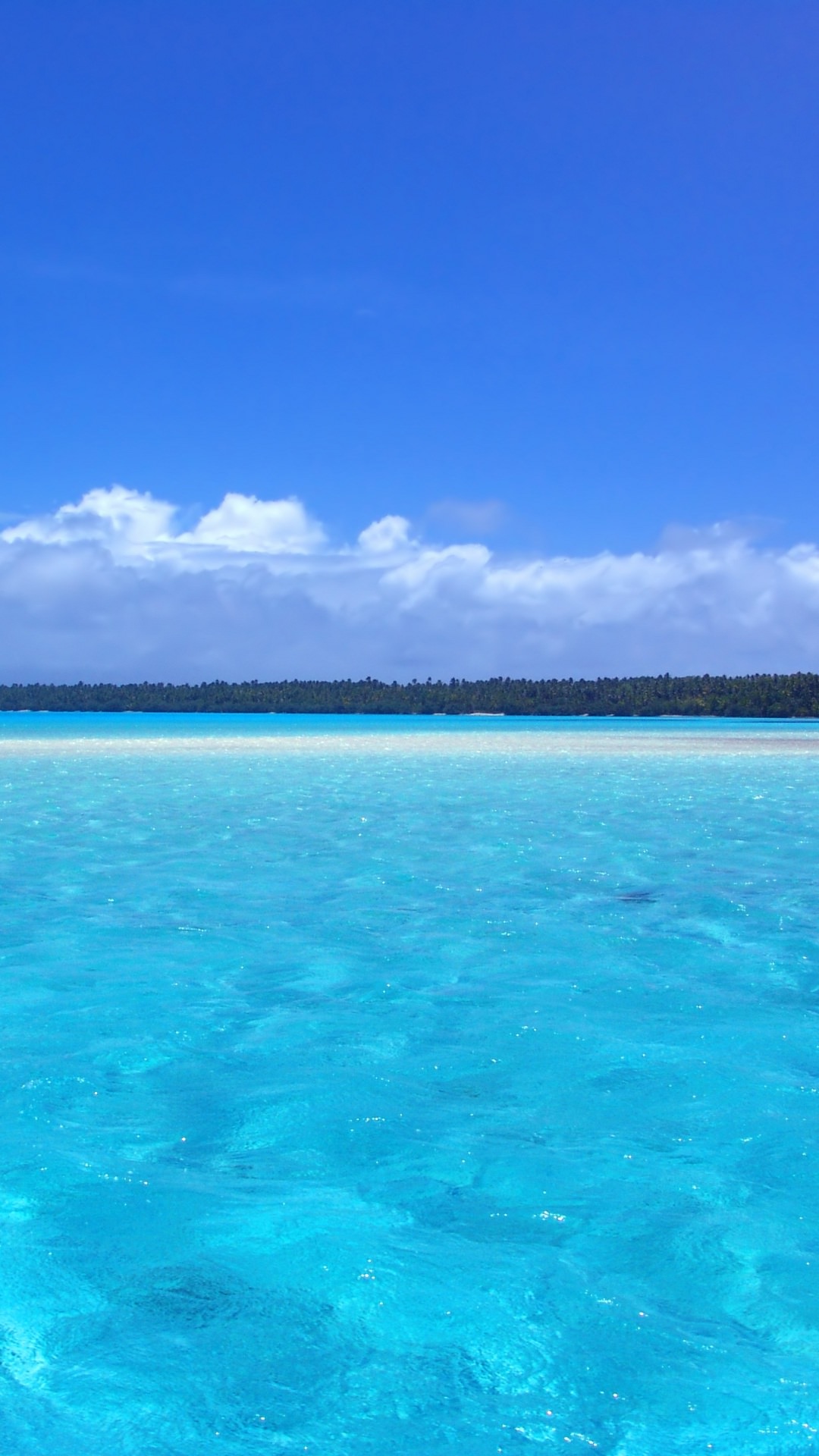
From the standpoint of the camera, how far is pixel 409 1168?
19.6 ft

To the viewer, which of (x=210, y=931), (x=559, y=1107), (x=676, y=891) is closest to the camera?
(x=559, y=1107)

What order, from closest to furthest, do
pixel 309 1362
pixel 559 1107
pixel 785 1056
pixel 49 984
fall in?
pixel 309 1362, pixel 559 1107, pixel 785 1056, pixel 49 984

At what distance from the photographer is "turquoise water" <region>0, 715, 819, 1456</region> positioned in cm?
402

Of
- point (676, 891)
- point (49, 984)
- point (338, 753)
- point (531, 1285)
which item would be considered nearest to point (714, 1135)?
point (531, 1285)

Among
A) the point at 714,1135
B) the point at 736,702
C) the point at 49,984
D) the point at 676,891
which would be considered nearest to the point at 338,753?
the point at 676,891

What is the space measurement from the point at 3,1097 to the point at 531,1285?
A: 3881 millimetres

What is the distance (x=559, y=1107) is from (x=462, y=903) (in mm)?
6597

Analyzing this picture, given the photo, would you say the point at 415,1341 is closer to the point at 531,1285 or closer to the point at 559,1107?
the point at 531,1285

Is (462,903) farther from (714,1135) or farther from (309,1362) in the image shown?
(309,1362)

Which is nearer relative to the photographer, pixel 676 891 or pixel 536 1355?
pixel 536 1355

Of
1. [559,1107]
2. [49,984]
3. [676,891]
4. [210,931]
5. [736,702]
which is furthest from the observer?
[736,702]

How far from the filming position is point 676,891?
1452 centimetres

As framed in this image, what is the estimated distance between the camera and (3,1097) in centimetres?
701

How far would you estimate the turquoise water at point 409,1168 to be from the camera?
13.2ft
